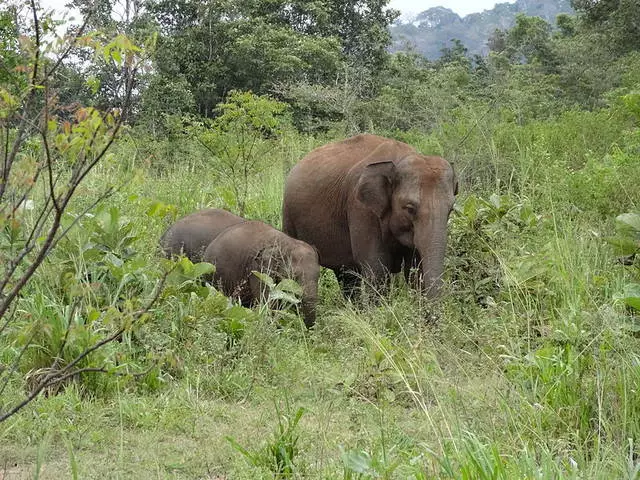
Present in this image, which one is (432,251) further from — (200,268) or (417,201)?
(200,268)

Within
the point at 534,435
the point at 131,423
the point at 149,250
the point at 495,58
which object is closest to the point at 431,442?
the point at 534,435

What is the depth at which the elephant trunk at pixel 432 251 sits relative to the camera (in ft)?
22.6

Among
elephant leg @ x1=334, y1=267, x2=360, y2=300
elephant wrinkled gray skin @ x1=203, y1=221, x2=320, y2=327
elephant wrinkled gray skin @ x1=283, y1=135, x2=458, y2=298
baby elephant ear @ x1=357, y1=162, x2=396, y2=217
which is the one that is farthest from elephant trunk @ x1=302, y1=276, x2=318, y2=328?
elephant leg @ x1=334, y1=267, x2=360, y2=300

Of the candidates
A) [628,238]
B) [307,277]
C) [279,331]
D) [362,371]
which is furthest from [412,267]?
[628,238]

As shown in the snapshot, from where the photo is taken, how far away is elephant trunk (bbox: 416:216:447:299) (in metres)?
6.88

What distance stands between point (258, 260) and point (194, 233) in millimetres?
1043

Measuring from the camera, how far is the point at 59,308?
18.0 ft

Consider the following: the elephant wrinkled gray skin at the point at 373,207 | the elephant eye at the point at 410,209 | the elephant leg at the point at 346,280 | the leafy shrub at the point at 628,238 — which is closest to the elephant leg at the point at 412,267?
the elephant wrinkled gray skin at the point at 373,207

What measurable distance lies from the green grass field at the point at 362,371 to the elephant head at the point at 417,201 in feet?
0.92

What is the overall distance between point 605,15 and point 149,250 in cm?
2484

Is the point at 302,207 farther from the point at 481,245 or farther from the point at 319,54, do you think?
the point at 319,54

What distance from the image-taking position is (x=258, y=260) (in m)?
7.53

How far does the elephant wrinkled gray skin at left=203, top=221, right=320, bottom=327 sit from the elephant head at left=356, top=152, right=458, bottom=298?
0.72m

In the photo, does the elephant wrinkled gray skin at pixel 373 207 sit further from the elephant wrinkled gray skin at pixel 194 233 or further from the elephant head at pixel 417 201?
the elephant wrinkled gray skin at pixel 194 233
